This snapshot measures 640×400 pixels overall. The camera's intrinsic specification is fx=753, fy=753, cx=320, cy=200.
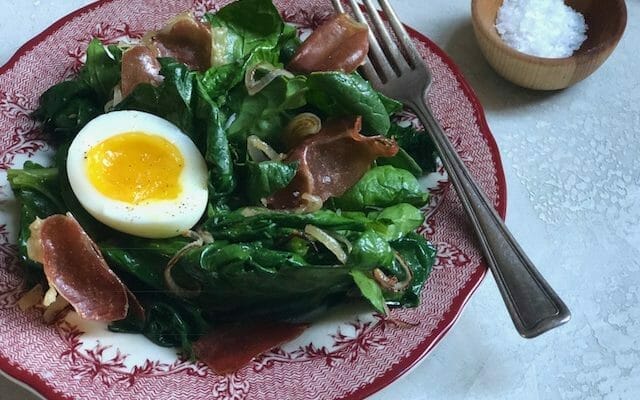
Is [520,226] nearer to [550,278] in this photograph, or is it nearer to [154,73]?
[550,278]

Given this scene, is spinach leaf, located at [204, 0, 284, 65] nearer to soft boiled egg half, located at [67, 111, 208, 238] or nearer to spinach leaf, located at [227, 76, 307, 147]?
spinach leaf, located at [227, 76, 307, 147]

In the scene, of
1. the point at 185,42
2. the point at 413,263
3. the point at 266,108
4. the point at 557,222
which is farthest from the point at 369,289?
the point at 185,42

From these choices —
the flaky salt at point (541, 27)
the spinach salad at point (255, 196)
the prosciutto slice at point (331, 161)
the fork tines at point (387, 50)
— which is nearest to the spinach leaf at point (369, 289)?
the spinach salad at point (255, 196)

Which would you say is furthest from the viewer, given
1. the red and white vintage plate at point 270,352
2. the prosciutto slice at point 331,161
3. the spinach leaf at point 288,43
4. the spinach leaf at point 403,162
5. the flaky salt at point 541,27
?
the flaky salt at point 541,27

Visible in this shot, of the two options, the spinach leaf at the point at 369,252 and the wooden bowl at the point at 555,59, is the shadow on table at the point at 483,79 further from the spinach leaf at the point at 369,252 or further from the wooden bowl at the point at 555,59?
the spinach leaf at the point at 369,252

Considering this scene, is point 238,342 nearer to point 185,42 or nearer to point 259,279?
point 259,279
